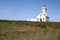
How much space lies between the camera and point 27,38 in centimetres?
1107

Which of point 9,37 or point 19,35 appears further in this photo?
point 19,35

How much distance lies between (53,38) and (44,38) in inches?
23.5

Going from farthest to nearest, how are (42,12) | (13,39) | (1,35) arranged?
(42,12)
(1,35)
(13,39)

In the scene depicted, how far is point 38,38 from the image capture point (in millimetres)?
11156

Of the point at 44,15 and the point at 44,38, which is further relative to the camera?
the point at 44,15

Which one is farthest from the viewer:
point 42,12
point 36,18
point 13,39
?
point 42,12

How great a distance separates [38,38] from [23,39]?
3.30 ft

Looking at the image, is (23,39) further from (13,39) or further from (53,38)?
(53,38)

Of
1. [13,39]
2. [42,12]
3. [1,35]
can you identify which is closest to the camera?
[13,39]

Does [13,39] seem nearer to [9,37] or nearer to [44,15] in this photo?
[9,37]

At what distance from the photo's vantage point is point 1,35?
11359mm

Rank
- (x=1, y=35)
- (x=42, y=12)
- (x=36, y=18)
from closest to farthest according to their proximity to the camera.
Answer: (x=1, y=35)
(x=36, y=18)
(x=42, y=12)

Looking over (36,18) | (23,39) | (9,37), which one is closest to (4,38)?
(9,37)

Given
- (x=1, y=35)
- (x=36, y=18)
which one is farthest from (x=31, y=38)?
(x=36, y=18)
